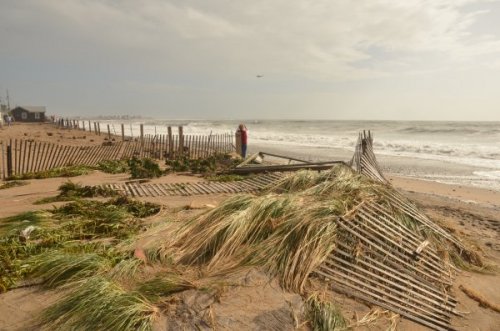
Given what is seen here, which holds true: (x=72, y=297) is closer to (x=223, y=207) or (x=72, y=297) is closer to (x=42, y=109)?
(x=223, y=207)

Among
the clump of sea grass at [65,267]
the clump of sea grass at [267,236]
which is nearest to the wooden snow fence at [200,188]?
the clump of sea grass at [267,236]

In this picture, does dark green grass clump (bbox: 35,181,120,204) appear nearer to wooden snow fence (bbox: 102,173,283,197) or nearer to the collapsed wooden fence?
wooden snow fence (bbox: 102,173,283,197)

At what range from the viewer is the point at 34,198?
7148 millimetres

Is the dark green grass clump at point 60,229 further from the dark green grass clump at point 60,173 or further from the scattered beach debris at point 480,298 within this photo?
the dark green grass clump at point 60,173

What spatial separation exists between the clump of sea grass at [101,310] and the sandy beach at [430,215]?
0.30 m

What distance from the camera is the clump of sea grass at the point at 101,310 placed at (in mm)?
2594

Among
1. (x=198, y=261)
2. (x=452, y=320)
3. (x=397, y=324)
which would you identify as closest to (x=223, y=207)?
(x=198, y=261)

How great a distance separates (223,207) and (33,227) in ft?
8.20

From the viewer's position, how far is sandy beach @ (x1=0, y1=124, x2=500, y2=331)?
3096mm

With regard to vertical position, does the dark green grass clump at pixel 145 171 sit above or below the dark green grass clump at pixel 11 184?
above

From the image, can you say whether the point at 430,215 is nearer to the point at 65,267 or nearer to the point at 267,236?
the point at 267,236

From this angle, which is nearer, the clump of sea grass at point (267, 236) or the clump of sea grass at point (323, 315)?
the clump of sea grass at point (323, 315)

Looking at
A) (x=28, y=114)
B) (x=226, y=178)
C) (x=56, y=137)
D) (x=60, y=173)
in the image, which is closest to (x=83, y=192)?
(x=226, y=178)

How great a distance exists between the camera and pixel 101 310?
8.82 ft
